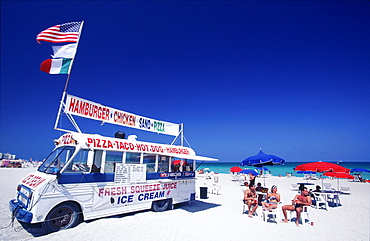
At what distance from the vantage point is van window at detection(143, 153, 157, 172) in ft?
28.1

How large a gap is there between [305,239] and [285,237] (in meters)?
0.54

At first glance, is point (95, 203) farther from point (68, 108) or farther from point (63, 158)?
point (68, 108)

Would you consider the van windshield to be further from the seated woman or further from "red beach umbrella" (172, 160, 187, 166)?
the seated woman

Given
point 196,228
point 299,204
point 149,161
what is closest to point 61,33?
point 149,161

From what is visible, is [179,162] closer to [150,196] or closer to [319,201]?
[150,196]

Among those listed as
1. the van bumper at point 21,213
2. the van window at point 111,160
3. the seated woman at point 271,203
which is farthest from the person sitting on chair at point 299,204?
the van bumper at point 21,213

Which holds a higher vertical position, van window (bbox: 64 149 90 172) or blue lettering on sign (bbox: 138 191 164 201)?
van window (bbox: 64 149 90 172)

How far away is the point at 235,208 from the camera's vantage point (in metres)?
10.2

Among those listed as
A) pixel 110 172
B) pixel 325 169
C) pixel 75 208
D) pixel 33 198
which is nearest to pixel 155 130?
pixel 110 172

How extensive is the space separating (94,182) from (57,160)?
1.35 metres

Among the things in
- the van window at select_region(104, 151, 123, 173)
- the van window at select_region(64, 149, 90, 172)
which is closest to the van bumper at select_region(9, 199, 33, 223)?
the van window at select_region(64, 149, 90, 172)

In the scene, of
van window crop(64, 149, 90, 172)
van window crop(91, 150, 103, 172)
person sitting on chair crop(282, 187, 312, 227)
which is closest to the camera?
van window crop(64, 149, 90, 172)

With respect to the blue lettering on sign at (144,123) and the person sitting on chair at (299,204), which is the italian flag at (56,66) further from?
the person sitting on chair at (299,204)

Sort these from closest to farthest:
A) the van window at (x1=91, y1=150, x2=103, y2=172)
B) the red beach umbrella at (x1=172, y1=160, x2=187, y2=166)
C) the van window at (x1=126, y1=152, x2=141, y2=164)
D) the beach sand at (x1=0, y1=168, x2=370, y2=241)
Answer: the beach sand at (x1=0, y1=168, x2=370, y2=241) < the van window at (x1=91, y1=150, x2=103, y2=172) < the van window at (x1=126, y1=152, x2=141, y2=164) < the red beach umbrella at (x1=172, y1=160, x2=187, y2=166)
